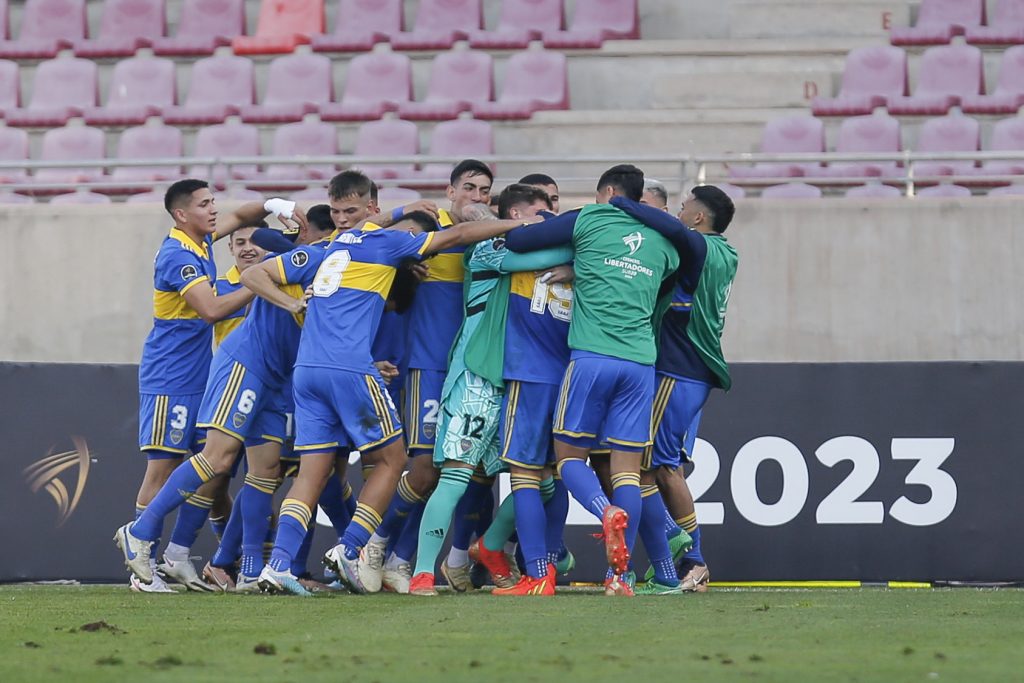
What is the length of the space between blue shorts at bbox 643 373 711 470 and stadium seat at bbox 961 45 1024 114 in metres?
8.11

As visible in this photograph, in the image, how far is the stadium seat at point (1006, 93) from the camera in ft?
51.6

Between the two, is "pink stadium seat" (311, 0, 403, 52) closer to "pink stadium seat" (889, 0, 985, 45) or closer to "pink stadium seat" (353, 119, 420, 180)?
"pink stadium seat" (353, 119, 420, 180)

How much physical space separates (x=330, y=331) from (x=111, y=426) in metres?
3.47

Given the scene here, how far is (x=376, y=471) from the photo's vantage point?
8.27m

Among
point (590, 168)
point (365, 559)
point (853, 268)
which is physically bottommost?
point (365, 559)

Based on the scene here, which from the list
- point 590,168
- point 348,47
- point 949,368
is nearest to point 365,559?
point 949,368

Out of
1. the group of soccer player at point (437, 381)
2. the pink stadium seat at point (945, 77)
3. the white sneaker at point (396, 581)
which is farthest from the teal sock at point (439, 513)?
the pink stadium seat at point (945, 77)

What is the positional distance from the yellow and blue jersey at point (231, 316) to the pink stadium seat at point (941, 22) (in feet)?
33.2

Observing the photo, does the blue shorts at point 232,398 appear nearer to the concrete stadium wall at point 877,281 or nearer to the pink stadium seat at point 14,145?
the concrete stadium wall at point 877,281

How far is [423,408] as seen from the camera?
8.75 meters

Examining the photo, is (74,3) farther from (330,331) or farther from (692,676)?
(692,676)

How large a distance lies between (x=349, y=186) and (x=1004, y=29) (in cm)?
1065

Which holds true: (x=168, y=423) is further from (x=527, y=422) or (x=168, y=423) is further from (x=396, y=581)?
(x=527, y=422)

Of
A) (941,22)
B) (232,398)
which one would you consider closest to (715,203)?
(232,398)
